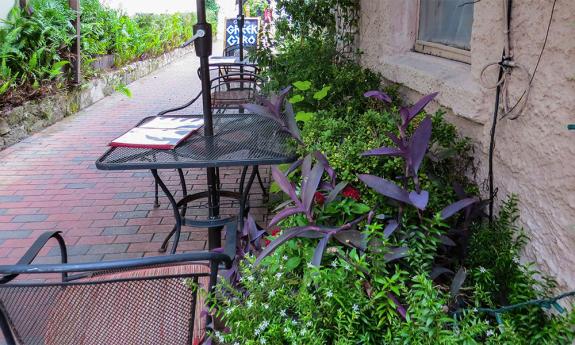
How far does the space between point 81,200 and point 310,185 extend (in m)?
3.05

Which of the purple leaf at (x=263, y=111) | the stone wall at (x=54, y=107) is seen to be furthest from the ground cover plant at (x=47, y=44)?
the purple leaf at (x=263, y=111)

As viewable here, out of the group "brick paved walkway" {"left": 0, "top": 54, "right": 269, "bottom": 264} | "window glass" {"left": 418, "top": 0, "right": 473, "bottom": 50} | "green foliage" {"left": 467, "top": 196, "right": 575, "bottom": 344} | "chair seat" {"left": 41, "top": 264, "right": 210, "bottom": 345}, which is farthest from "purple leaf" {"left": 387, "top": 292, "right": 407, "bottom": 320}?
"brick paved walkway" {"left": 0, "top": 54, "right": 269, "bottom": 264}

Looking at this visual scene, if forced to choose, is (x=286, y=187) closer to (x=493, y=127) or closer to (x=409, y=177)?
(x=409, y=177)

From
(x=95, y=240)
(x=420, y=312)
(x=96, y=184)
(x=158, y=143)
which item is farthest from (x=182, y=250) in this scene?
(x=420, y=312)

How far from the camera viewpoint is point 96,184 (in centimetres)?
456

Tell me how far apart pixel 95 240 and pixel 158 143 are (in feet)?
4.50

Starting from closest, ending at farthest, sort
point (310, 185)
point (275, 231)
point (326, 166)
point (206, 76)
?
point (310, 185) < point (326, 166) < point (275, 231) < point (206, 76)

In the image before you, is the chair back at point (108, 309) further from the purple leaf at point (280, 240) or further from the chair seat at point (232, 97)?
the chair seat at point (232, 97)

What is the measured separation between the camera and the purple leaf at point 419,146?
5.60 ft

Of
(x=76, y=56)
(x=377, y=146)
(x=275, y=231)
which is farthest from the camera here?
(x=76, y=56)

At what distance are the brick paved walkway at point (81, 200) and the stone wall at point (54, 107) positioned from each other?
0.13 meters

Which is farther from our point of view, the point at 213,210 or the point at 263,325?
the point at 213,210

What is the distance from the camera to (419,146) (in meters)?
1.71

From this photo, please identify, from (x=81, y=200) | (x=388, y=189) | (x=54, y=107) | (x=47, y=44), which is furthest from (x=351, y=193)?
(x=47, y=44)
